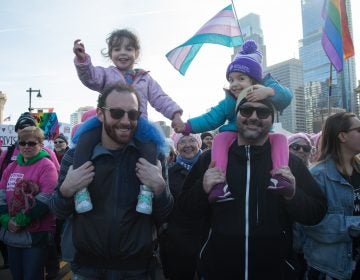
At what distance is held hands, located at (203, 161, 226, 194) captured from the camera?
248 cm

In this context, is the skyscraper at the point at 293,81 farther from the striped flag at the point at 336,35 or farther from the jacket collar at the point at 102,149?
the jacket collar at the point at 102,149

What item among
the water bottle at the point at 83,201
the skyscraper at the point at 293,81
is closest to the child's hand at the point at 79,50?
the water bottle at the point at 83,201

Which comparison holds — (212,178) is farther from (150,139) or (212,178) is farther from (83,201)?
(83,201)

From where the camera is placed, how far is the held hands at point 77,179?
2412 millimetres

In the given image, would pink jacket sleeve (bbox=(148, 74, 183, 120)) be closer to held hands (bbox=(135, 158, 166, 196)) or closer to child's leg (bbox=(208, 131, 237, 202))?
child's leg (bbox=(208, 131, 237, 202))

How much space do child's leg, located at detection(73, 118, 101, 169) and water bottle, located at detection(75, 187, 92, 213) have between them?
0.70 ft

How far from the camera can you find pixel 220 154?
2721 millimetres

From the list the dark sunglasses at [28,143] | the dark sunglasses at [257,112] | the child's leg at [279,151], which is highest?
the dark sunglasses at [257,112]

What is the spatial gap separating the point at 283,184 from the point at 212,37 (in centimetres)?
391

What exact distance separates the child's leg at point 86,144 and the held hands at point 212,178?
85 centimetres

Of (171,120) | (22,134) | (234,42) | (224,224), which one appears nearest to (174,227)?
(171,120)

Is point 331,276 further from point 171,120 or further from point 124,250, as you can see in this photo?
point 171,120

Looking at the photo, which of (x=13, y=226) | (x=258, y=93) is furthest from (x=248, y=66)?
(x=13, y=226)

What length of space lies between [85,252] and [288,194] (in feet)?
4.70
